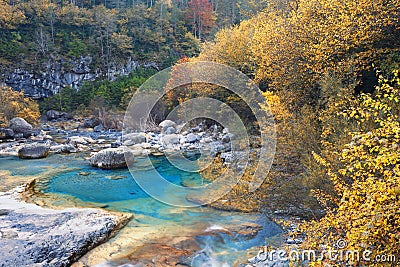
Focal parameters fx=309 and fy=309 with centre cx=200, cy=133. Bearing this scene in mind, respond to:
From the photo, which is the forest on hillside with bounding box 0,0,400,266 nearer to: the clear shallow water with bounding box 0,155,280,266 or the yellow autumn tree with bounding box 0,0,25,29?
the clear shallow water with bounding box 0,155,280,266

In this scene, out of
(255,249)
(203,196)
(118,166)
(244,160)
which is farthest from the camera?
(118,166)

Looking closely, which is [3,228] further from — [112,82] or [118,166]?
[112,82]

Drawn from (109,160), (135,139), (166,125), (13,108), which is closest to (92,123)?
(13,108)

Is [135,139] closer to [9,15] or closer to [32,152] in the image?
[32,152]

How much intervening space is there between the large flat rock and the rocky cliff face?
33.8 m

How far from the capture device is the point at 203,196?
10.0 meters

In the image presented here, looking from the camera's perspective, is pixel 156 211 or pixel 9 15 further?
pixel 9 15

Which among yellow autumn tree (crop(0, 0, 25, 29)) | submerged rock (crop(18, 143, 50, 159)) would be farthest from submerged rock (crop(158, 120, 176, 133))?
yellow autumn tree (crop(0, 0, 25, 29))

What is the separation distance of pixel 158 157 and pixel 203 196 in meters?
7.45

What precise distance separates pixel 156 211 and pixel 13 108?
68.4 ft

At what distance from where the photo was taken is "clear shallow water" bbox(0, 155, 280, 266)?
6844mm

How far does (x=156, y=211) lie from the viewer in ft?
30.1

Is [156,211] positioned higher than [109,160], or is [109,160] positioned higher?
[109,160]

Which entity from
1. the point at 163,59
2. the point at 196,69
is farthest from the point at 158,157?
the point at 163,59
